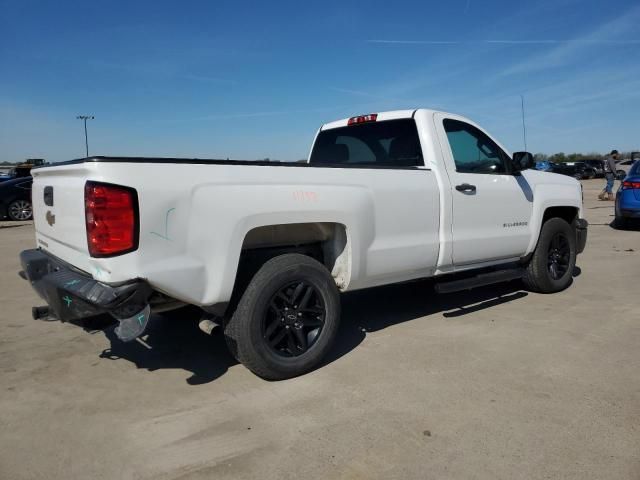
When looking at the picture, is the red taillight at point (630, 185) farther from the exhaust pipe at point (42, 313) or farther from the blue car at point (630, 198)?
the exhaust pipe at point (42, 313)

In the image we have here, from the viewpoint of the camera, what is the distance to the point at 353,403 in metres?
3.25

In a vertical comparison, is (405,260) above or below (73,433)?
above

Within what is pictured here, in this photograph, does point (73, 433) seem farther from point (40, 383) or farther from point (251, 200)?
point (251, 200)

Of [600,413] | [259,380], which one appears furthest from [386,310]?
[600,413]

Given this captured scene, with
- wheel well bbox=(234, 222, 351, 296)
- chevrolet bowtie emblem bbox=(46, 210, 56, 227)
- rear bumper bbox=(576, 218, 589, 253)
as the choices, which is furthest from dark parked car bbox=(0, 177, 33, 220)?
rear bumper bbox=(576, 218, 589, 253)

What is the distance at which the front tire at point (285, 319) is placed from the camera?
3.39 metres

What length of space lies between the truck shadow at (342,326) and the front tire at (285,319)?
22 centimetres

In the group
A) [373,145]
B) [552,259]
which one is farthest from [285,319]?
[552,259]

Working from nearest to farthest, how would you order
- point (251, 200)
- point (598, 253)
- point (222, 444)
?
1. point (222, 444)
2. point (251, 200)
3. point (598, 253)

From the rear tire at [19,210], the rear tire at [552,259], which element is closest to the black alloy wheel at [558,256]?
the rear tire at [552,259]

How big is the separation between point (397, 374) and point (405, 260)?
98cm

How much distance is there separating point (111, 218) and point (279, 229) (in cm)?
126

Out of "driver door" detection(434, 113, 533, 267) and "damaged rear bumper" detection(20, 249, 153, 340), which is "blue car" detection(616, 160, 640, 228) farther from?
"damaged rear bumper" detection(20, 249, 153, 340)

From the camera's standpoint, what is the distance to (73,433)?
9.64ft
